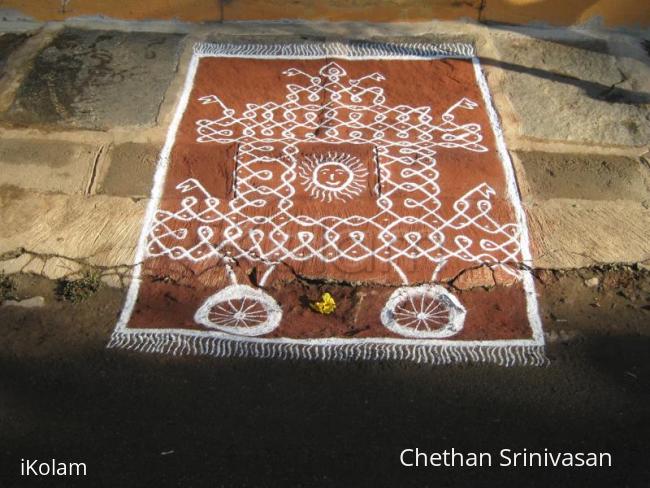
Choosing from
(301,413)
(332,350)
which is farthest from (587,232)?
(301,413)

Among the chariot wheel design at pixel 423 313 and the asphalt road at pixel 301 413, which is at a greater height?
the chariot wheel design at pixel 423 313

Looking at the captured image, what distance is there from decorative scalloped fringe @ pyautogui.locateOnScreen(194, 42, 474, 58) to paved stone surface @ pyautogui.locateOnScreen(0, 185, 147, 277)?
169 cm

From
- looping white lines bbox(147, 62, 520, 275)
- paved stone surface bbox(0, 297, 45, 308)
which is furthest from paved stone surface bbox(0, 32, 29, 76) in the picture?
paved stone surface bbox(0, 297, 45, 308)

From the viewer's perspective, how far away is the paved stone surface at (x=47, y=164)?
3570mm

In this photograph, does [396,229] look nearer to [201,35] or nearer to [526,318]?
[526,318]

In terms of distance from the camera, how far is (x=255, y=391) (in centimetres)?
268

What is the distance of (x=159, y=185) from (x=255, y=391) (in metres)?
1.47

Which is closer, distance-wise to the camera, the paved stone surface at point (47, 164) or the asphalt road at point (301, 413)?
the asphalt road at point (301, 413)

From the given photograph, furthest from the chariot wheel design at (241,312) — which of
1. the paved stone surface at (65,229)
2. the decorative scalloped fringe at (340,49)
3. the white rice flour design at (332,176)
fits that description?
the decorative scalloped fringe at (340,49)

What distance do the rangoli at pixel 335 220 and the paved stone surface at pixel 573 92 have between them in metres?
0.29

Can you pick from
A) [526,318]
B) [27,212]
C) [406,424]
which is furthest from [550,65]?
[27,212]

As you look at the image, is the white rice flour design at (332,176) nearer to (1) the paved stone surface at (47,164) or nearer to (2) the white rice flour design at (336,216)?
(2) the white rice flour design at (336,216)

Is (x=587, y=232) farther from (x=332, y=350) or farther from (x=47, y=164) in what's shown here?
(x=47, y=164)

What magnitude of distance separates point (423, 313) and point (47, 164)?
2.36 m
